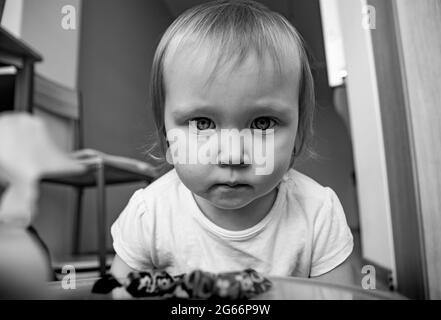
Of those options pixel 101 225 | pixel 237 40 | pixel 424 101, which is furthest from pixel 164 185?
pixel 424 101

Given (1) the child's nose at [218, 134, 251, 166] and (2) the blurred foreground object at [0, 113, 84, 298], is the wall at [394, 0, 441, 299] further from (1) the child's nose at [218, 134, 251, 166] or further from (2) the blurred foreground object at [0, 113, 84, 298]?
(2) the blurred foreground object at [0, 113, 84, 298]

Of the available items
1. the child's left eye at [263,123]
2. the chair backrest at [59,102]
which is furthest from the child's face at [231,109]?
the chair backrest at [59,102]

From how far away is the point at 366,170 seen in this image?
527mm

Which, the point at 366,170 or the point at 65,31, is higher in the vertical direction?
the point at 65,31

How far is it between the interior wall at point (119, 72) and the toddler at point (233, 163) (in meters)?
0.02

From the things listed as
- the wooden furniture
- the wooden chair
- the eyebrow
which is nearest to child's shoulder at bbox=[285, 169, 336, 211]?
the eyebrow

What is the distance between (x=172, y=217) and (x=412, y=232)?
30 centimetres

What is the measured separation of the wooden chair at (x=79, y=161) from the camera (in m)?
0.51

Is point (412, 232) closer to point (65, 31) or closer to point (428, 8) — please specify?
point (428, 8)

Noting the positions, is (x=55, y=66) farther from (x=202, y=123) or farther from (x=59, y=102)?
(x=202, y=123)

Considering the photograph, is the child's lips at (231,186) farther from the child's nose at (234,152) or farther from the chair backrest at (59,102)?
the chair backrest at (59,102)
